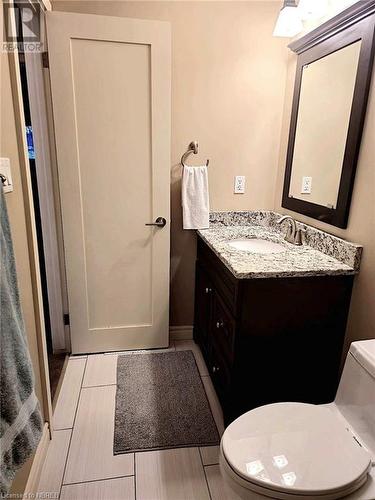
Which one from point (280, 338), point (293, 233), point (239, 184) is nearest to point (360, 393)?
point (280, 338)

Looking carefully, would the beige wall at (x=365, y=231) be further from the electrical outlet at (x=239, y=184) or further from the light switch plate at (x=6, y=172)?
the light switch plate at (x=6, y=172)

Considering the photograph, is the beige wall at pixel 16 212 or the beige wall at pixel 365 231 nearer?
the beige wall at pixel 16 212

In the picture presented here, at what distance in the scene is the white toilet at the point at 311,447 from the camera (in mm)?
864

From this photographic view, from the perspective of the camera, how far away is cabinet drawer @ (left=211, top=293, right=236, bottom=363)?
1.46 m

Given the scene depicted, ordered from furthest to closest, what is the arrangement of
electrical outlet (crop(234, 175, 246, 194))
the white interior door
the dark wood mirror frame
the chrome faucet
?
electrical outlet (crop(234, 175, 246, 194)) < the chrome faucet < the white interior door < the dark wood mirror frame

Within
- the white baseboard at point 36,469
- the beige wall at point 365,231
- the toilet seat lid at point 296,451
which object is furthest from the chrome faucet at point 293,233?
the white baseboard at point 36,469

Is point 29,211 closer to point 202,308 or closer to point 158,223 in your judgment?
point 158,223

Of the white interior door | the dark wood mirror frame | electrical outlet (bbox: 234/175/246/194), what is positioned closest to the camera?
the dark wood mirror frame

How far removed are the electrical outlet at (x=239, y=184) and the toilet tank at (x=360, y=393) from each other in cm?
134

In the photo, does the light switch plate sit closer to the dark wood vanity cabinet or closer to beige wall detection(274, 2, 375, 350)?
the dark wood vanity cabinet

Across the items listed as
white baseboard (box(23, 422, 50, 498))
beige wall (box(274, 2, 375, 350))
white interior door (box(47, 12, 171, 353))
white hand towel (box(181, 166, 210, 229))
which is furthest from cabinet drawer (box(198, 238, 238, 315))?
white baseboard (box(23, 422, 50, 498))

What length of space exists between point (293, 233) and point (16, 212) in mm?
1465

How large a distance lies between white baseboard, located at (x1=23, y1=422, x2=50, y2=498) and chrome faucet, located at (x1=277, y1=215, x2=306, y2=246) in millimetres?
1617

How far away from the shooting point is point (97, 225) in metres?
1.97
